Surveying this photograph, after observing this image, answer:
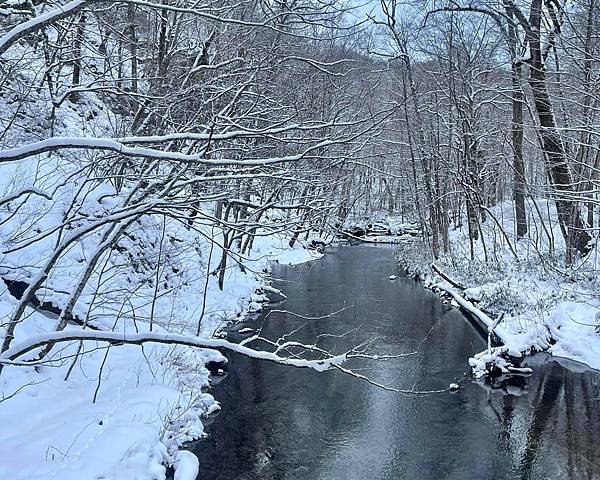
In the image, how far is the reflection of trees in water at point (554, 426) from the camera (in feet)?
23.4

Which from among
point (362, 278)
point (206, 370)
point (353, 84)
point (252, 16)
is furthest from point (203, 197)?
point (362, 278)

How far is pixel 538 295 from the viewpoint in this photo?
1318cm

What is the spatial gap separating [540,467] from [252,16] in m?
6.44

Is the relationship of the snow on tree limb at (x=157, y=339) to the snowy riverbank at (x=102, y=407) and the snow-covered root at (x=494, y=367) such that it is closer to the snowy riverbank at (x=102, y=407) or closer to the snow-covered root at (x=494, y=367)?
the snowy riverbank at (x=102, y=407)

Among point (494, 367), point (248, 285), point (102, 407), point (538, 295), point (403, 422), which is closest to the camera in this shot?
point (102, 407)

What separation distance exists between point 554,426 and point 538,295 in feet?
17.6

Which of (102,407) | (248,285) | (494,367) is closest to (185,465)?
(102,407)

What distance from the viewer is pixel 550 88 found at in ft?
46.8

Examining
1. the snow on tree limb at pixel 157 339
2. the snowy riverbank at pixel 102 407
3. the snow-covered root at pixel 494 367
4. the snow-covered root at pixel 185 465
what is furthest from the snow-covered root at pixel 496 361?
the snow on tree limb at pixel 157 339

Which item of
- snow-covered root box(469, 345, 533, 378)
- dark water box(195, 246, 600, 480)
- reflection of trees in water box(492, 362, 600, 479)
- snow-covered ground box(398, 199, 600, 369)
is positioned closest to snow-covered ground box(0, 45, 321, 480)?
dark water box(195, 246, 600, 480)

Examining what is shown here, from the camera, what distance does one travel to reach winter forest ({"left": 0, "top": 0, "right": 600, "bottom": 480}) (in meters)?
4.88

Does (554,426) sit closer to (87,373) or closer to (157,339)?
(157,339)

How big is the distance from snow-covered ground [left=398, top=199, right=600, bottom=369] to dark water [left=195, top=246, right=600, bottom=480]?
0.66m

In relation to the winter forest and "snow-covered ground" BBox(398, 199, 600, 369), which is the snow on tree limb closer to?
the winter forest
